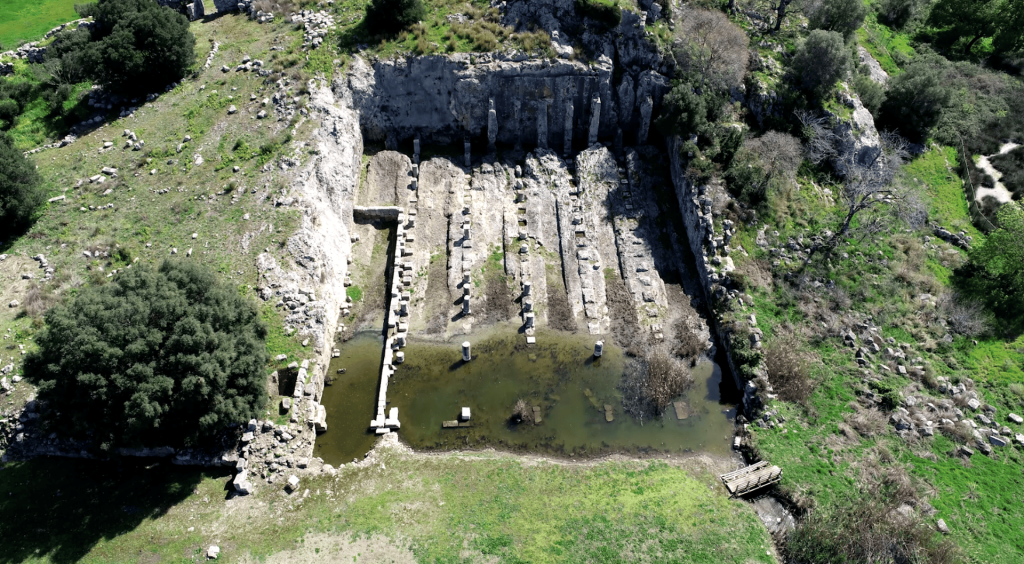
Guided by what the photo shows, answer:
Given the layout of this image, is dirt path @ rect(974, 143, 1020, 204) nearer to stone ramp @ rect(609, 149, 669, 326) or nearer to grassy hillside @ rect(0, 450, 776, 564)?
stone ramp @ rect(609, 149, 669, 326)

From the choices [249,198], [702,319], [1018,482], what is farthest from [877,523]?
[249,198]

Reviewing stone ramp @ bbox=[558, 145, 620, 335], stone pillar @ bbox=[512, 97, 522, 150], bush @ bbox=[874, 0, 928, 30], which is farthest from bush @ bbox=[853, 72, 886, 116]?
stone pillar @ bbox=[512, 97, 522, 150]

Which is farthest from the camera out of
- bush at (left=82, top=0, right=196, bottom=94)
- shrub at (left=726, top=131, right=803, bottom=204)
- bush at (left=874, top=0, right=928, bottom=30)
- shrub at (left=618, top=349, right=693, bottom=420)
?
bush at (left=874, top=0, right=928, bottom=30)

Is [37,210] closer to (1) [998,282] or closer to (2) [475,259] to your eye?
(2) [475,259]

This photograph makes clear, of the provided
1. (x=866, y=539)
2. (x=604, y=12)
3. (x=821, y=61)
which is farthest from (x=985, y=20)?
(x=866, y=539)

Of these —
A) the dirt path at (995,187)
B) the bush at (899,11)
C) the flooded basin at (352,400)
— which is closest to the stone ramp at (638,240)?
the flooded basin at (352,400)

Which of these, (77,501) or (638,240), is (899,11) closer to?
(638,240)
